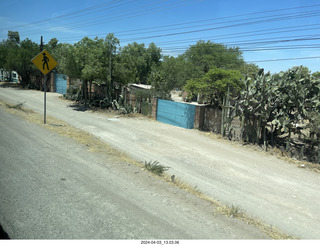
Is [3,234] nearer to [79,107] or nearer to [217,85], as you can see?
[217,85]

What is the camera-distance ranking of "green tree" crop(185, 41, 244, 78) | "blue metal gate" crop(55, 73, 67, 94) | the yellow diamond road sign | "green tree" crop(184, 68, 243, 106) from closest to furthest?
the yellow diamond road sign
"green tree" crop(184, 68, 243, 106)
"blue metal gate" crop(55, 73, 67, 94)
"green tree" crop(185, 41, 244, 78)

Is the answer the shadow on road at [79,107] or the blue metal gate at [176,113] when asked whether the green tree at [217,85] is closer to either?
the blue metal gate at [176,113]

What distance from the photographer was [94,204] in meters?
4.17

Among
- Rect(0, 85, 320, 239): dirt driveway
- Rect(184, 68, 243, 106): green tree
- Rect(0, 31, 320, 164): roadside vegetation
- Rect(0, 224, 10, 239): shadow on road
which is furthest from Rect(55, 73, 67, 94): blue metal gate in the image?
Rect(0, 224, 10, 239): shadow on road

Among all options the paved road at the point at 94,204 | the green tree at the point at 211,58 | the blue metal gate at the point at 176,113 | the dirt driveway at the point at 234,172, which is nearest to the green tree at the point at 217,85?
the blue metal gate at the point at 176,113

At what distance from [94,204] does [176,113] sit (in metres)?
12.3

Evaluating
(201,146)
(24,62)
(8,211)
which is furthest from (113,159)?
(24,62)

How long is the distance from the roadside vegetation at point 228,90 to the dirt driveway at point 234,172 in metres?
1.43

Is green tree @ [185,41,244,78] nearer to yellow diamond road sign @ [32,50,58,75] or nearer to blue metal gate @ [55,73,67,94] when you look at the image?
blue metal gate @ [55,73,67,94]

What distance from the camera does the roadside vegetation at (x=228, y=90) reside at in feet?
35.9

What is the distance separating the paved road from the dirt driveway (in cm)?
199

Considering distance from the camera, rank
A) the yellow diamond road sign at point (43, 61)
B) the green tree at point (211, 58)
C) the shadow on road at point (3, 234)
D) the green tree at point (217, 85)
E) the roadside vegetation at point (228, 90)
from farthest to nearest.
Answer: the green tree at point (211, 58) < the green tree at point (217, 85) < the roadside vegetation at point (228, 90) < the yellow diamond road sign at point (43, 61) < the shadow on road at point (3, 234)

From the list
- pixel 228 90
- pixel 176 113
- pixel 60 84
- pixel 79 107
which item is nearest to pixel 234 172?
pixel 228 90

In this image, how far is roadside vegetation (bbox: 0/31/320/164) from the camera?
10.9 m
